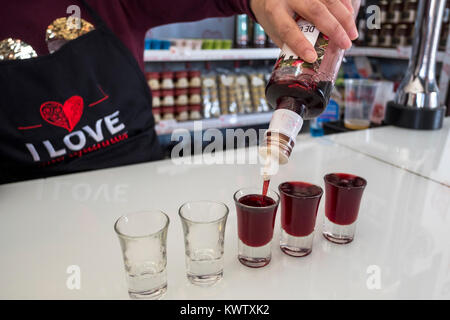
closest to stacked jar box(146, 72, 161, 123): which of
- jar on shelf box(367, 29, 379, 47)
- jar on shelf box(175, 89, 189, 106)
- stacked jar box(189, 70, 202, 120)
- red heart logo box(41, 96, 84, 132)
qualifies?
jar on shelf box(175, 89, 189, 106)

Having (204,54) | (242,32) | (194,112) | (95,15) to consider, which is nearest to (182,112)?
(194,112)

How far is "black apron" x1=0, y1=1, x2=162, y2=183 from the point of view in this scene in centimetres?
106

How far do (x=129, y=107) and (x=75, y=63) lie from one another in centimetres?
21

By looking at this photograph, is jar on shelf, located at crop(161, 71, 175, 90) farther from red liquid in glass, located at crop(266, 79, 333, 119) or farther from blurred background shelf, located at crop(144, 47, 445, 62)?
red liquid in glass, located at crop(266, 79, 333, 119)

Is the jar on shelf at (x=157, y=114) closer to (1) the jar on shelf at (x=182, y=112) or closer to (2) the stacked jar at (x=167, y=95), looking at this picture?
(2) the stacked jar at (x=167, y=95)

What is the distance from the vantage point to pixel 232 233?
0.79m

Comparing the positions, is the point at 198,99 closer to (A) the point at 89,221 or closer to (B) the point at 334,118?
(B) the point at 334,118

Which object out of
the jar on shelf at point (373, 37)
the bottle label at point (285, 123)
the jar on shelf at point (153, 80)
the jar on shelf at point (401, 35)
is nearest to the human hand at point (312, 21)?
the bottle label at point (285, 123)

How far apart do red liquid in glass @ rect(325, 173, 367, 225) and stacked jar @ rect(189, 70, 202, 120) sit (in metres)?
1.98

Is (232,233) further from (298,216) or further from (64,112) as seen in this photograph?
(64,112)

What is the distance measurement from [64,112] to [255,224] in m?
0.75

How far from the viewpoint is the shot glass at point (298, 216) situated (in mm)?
668

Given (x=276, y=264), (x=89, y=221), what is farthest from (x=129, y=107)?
(x=276, y=264)
